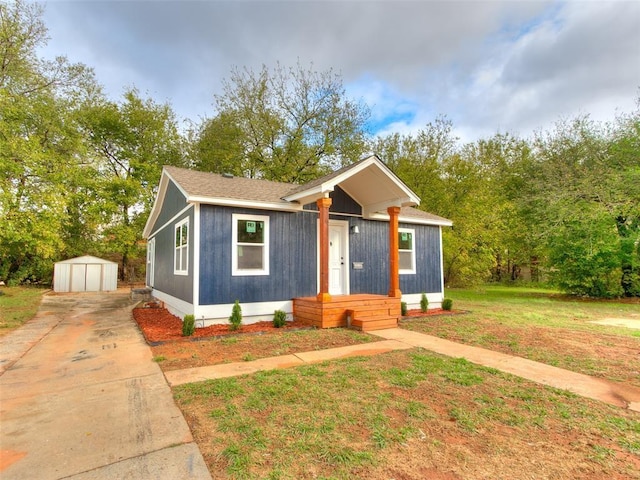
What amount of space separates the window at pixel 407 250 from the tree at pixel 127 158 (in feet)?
65.2

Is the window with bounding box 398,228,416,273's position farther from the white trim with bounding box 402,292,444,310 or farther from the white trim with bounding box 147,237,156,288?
the white trim with bounding box 147,237,156,288

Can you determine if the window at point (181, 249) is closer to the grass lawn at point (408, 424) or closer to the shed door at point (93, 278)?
the grass lawn at point (408, 424)

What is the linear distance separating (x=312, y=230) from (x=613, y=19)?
34.7 ft

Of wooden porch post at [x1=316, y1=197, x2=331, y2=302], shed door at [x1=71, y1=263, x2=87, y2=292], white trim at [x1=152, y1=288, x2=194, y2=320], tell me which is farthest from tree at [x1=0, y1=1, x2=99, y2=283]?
wooden porch post at [x1=316, y1=197, x2=331, y2=302]

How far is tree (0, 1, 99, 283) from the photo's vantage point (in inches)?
508

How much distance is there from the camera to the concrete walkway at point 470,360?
3.55 metres

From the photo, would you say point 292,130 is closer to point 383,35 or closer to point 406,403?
point 383,35

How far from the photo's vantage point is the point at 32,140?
1405 cm

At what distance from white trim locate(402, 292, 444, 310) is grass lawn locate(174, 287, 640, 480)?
206 inches

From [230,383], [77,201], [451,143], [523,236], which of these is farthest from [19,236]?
[523,236]

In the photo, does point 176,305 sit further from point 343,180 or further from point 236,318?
point 343,180

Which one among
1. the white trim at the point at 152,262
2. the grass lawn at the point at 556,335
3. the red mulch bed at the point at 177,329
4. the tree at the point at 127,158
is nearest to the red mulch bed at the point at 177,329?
the red mulch bed at the point at 177,329

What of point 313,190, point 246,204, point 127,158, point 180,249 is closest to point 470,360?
point 313,190

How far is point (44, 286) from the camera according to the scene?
820 inches
